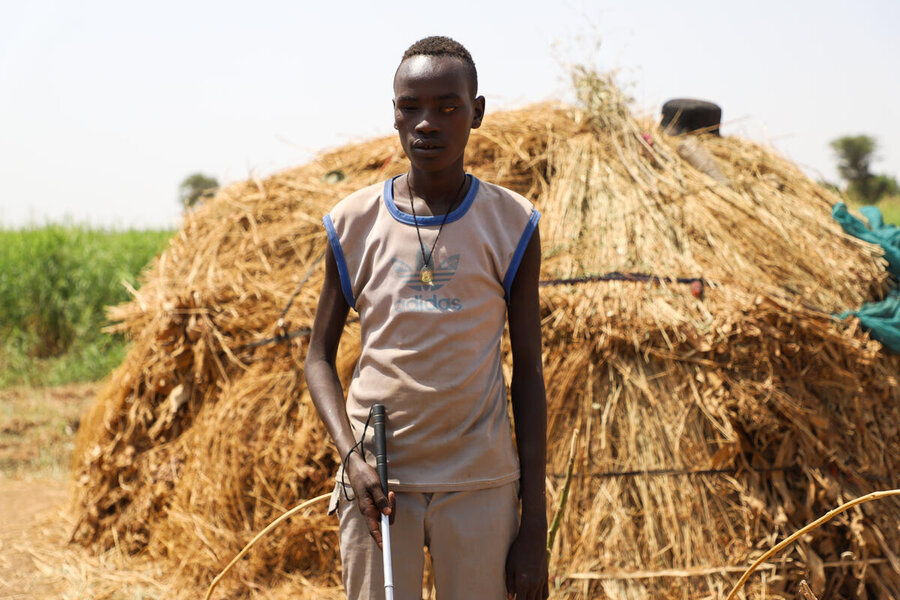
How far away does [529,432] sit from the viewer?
1.85 metres

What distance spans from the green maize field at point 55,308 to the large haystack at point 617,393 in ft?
18.5

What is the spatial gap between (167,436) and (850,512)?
132 inches

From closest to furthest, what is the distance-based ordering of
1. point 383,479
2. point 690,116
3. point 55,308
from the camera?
point 383,479 → point 690,116 → point 55,308

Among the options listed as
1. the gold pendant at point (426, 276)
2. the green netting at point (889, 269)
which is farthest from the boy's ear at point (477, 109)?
the green netting at point (889, 269)

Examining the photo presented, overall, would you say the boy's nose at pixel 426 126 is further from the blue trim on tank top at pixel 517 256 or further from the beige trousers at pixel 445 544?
the beige trousers at pixel 445 544

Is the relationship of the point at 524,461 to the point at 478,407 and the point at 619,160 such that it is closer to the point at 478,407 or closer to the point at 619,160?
the point at 478,407

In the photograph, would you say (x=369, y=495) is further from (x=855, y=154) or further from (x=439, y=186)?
(x=855, y=154)

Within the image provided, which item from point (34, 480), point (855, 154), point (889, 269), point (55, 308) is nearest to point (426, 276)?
point (889, 269)

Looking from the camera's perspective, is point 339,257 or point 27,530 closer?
point 339,257

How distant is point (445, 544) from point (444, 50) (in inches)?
42.0

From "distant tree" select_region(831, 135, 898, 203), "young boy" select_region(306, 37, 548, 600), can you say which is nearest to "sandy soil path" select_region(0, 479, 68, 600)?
"young boy" select_region(306, 37, 548, 600)

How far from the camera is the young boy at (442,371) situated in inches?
69.8

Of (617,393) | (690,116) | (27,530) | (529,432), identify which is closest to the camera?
(529,432)

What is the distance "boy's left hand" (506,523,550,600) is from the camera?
1793 millimetres
